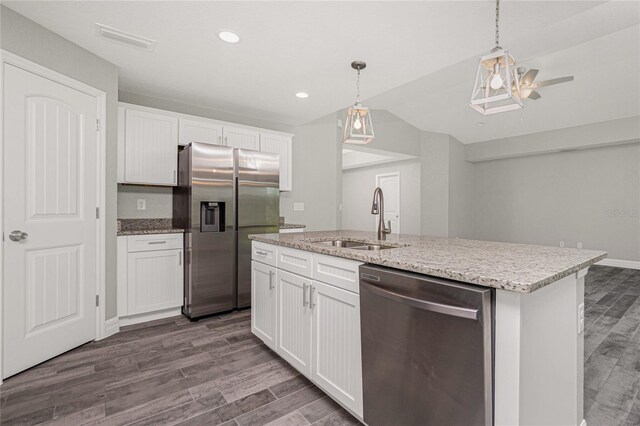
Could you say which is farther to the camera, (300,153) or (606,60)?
(300,153)

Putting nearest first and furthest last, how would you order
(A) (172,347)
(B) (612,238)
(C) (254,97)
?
(A) (172,347)
(C) (254,97)
(B) (612,238)

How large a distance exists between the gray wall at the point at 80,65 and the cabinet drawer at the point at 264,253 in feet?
4.49

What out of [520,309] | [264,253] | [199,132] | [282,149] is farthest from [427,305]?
[282,149]

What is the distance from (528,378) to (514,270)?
0.37 meters

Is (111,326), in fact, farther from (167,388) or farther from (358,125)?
(358,125)

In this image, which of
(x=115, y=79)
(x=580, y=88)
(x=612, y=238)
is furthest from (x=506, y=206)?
(x=115, y=79)

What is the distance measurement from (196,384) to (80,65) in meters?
2.61

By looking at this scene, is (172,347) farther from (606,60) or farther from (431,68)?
(606,60)

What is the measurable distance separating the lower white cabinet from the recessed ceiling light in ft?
5.23

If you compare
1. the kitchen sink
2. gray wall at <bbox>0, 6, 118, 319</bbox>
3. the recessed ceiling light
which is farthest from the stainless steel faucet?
gray wall at <bbox>0, 6, 118, 319</bbox>

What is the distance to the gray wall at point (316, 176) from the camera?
485 centimetres

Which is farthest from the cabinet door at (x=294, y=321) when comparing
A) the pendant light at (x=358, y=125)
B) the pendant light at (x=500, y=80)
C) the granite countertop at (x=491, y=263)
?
the pendant light at (x=500, y=80)

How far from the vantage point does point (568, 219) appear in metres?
6.54

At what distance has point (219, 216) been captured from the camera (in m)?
3.43
